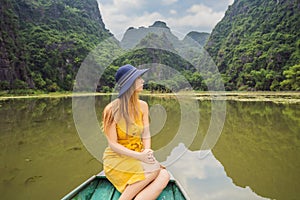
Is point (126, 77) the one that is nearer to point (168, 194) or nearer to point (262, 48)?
point (168, 194)

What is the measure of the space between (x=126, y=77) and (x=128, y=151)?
0.40 meters

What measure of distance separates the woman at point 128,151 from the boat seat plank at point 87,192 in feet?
0.79

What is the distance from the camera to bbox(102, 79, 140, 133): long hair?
1.54 m

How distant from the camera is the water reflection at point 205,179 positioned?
260cm

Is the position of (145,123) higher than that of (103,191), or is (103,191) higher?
(145,123)

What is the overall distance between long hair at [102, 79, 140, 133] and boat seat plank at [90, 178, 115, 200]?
0.41 metres

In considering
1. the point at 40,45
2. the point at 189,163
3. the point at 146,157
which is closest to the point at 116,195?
the point at 146,157

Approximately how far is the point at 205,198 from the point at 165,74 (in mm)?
1308

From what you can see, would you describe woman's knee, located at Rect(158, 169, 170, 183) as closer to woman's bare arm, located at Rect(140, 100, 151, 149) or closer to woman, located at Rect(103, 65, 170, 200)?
woman, located at Rect(103, 65, 170, 200)

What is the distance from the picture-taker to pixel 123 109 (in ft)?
5.05

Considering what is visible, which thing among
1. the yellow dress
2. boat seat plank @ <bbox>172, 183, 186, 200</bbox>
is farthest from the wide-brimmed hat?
boat seat plank @ <bbox>172, 183, 186, 200</bbox>

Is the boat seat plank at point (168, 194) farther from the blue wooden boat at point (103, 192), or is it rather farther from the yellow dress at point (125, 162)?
the yellow dress at point (125, 162)

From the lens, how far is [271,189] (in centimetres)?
269

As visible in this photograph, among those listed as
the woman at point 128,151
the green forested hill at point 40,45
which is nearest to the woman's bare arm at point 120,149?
the woman at point 128,151
